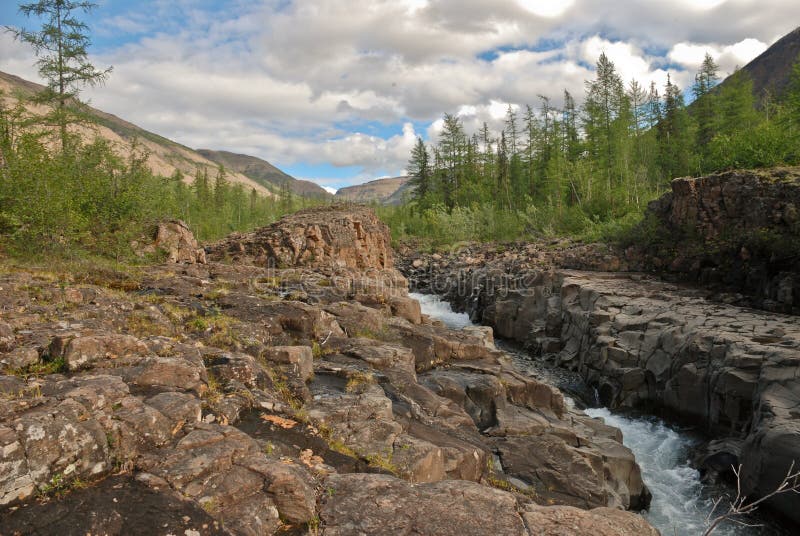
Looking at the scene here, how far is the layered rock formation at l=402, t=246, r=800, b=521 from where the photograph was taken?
33.9ft

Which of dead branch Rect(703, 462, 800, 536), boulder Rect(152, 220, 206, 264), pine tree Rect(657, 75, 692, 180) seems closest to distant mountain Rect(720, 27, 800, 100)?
pine tree Rect(657, 75, 692, 180)

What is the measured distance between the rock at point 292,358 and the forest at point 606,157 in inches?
925

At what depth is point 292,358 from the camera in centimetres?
899

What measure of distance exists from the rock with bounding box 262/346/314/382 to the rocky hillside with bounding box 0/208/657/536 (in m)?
0.04

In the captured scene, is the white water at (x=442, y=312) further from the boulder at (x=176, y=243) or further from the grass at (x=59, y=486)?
the grass at (x=59, y=486)

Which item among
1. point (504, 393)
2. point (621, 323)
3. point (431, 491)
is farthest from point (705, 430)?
point (431, 491)

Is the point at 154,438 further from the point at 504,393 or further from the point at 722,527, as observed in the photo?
the point at 722,527

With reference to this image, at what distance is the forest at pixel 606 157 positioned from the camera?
93.1 ft

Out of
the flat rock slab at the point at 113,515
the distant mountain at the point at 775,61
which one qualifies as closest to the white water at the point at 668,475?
the flat rock slab at the point at 113,515

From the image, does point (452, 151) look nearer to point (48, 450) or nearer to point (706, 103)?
point (706, 103)

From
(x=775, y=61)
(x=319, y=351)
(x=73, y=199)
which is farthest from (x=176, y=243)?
(x=775, y=61)

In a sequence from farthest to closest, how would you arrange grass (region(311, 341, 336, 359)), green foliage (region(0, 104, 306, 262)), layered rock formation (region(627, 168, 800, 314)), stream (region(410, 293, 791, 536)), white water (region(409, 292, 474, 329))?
1. white water (region(409, 292, 474, 329))
2. layered rock formation (region(627, 168, 800, 314))
3. green foliage (region(0, 104, 306, 262))
4. grass (region(311, 341, 336, 359))
5. stream (region(410, 293, 791, 536))

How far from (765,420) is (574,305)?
1105 centimetres

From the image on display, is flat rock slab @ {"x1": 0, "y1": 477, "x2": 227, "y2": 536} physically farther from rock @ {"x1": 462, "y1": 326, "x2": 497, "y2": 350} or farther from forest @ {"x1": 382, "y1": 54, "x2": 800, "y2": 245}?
forest @ {"x1": 382, "y1": 54, "x2": 800, "y2": 245}
